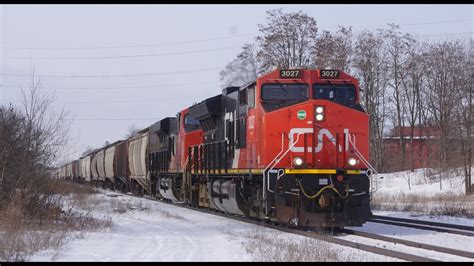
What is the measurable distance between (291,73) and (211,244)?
206 inches

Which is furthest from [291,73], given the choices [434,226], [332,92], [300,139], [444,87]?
[444,87]

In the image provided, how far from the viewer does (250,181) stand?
16.3 meters

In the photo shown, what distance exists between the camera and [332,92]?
15.0 meters

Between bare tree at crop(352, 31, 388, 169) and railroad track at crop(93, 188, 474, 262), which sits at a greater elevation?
bare tree at crop(352, 31, 388, 169)

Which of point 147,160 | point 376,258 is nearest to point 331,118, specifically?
point 376,258

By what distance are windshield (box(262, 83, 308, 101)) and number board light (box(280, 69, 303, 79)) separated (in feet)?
0.63

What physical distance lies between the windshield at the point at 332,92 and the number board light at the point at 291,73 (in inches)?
18.9

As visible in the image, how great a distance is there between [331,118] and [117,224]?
6.36 metres

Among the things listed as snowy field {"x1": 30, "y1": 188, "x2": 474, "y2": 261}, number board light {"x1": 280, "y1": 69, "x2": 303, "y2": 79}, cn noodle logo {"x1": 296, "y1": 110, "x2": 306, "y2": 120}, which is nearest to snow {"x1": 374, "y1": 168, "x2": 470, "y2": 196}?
snowy field {"x1": 30, "y1": 188, "x2": 474, "y2": 261}

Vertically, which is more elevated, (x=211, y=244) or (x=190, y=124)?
(x=190, y=124)

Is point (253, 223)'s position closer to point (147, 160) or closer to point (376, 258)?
point (376, 258)

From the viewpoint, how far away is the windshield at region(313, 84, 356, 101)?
1493 centimetres

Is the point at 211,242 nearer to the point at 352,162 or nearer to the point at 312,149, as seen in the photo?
the point at 312,149

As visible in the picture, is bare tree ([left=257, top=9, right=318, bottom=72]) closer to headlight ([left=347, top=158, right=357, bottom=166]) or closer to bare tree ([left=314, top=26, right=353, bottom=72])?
bare tree ([left=314, top=26, right=353, bottom=72])
